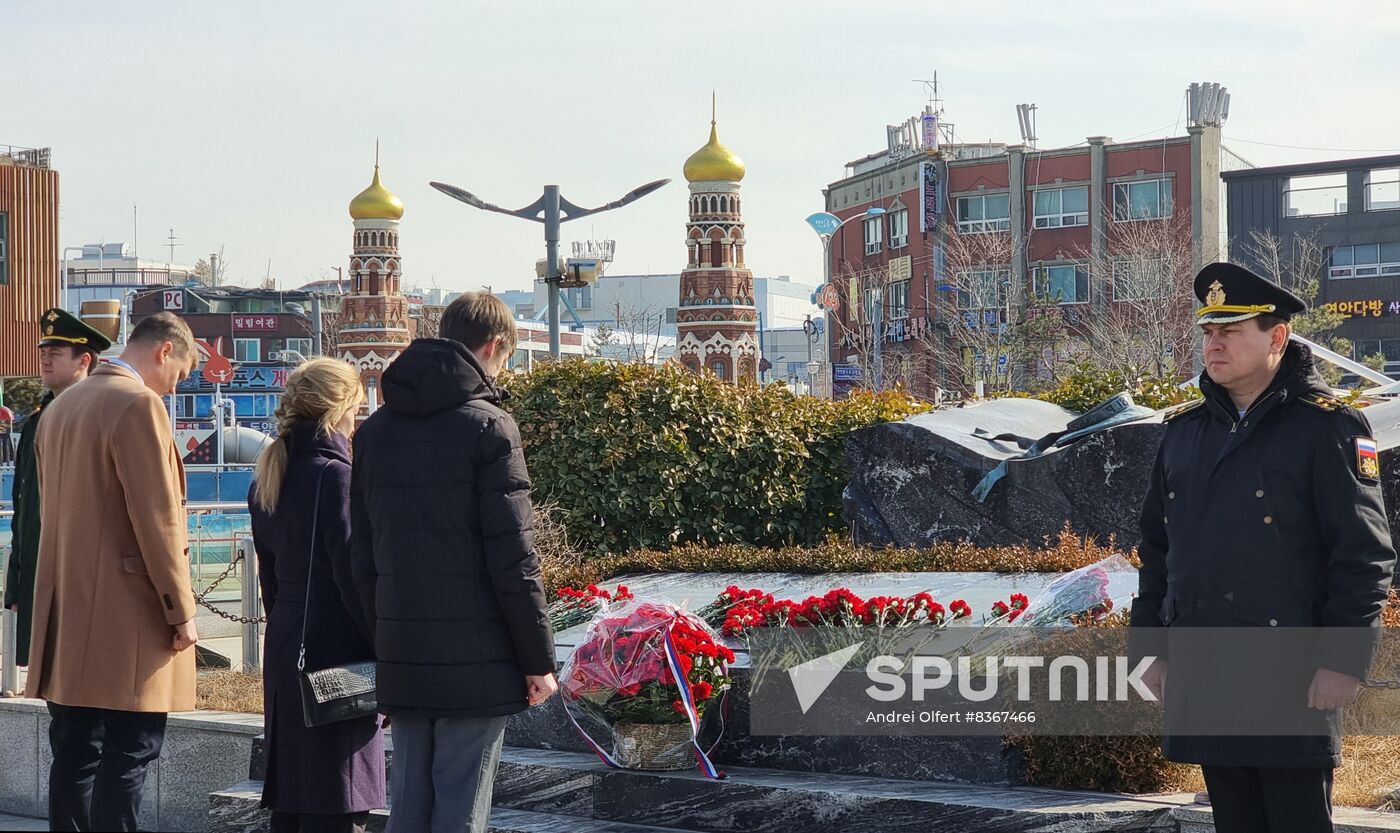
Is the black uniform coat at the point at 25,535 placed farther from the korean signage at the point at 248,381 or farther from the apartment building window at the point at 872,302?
the korean signage at the point at 248,381

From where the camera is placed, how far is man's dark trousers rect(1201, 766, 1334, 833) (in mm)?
3756

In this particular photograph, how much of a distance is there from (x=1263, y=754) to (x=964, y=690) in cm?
190

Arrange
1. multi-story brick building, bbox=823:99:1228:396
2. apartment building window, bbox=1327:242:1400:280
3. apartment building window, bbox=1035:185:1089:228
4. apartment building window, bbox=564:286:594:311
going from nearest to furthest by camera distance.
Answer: multi-story brick building, bbox=823:99:1228:396 → apartment building window, bbox=1327:242:1400:280 → apartment building window, bbox=1035:185:1089:228 → apartment building window, bbox=564:286:594:311

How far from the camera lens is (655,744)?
19.2ft

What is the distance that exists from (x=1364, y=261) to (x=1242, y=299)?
2271 inches

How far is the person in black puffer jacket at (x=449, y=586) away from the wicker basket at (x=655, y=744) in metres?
1.49

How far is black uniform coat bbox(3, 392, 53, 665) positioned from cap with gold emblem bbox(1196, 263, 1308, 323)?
4148mm

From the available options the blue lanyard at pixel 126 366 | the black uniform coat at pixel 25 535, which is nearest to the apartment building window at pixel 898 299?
the black uniform coat at pixel 25 535

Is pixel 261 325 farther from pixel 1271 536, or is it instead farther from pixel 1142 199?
pixel 1271 536

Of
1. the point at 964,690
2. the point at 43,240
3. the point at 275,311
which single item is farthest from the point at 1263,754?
the point at 275,311

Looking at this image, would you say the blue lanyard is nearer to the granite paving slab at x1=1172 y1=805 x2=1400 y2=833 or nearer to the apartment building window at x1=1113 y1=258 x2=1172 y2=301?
the granite paving slab at x1=1172 y1=805 x2=1400 y2=833

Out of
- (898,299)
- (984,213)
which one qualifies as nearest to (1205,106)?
(984,213)

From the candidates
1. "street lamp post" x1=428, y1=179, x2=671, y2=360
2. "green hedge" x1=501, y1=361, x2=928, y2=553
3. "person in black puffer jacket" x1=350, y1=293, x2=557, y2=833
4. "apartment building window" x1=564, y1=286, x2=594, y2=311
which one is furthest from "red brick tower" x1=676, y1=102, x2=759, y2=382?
"apartment building window" x1=564, y1=286, x2=594, y2=311

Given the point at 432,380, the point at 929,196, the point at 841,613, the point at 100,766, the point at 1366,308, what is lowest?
the point at 100,766
